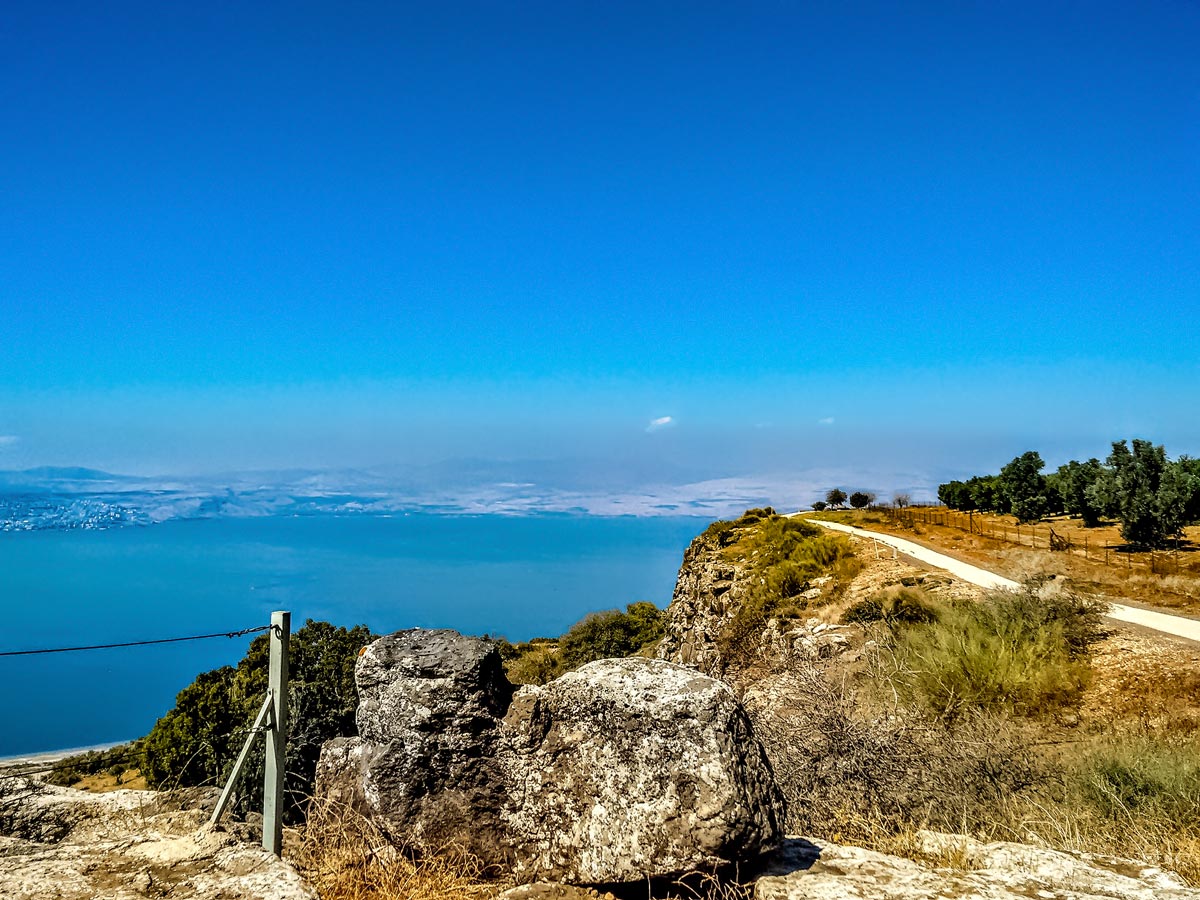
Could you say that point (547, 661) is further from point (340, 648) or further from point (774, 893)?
point (774, 893)

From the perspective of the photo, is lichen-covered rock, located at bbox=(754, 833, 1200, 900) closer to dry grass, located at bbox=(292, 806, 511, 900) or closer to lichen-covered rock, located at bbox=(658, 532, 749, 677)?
dry grass, located at bbox=(292, 806, 511, 900)

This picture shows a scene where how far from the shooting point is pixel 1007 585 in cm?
2022

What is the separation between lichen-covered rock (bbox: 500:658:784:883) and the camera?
15.5 feet

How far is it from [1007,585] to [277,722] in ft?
64.5

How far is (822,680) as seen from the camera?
9.73 m

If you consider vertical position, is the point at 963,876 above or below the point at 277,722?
below

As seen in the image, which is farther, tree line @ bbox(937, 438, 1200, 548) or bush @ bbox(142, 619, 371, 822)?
tree line @ bbox(937, 438, 1200, 548)

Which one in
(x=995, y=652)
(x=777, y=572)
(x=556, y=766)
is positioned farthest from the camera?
(x=777, y=572)

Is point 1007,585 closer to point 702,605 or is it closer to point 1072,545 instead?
point 702,605

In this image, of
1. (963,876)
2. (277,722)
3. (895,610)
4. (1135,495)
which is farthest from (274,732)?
(1135,495)

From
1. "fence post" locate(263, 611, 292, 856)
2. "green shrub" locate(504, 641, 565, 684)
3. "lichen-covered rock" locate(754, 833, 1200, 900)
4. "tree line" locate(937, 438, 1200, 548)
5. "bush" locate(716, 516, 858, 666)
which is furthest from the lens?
"tree line" locate(937, 438, 1200, 548)

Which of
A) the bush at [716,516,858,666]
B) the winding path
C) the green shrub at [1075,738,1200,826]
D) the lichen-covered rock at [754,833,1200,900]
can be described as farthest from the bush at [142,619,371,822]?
the winding path

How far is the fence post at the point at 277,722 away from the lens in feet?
18.2

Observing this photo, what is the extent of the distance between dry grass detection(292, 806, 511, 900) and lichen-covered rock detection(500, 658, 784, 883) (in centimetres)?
38
